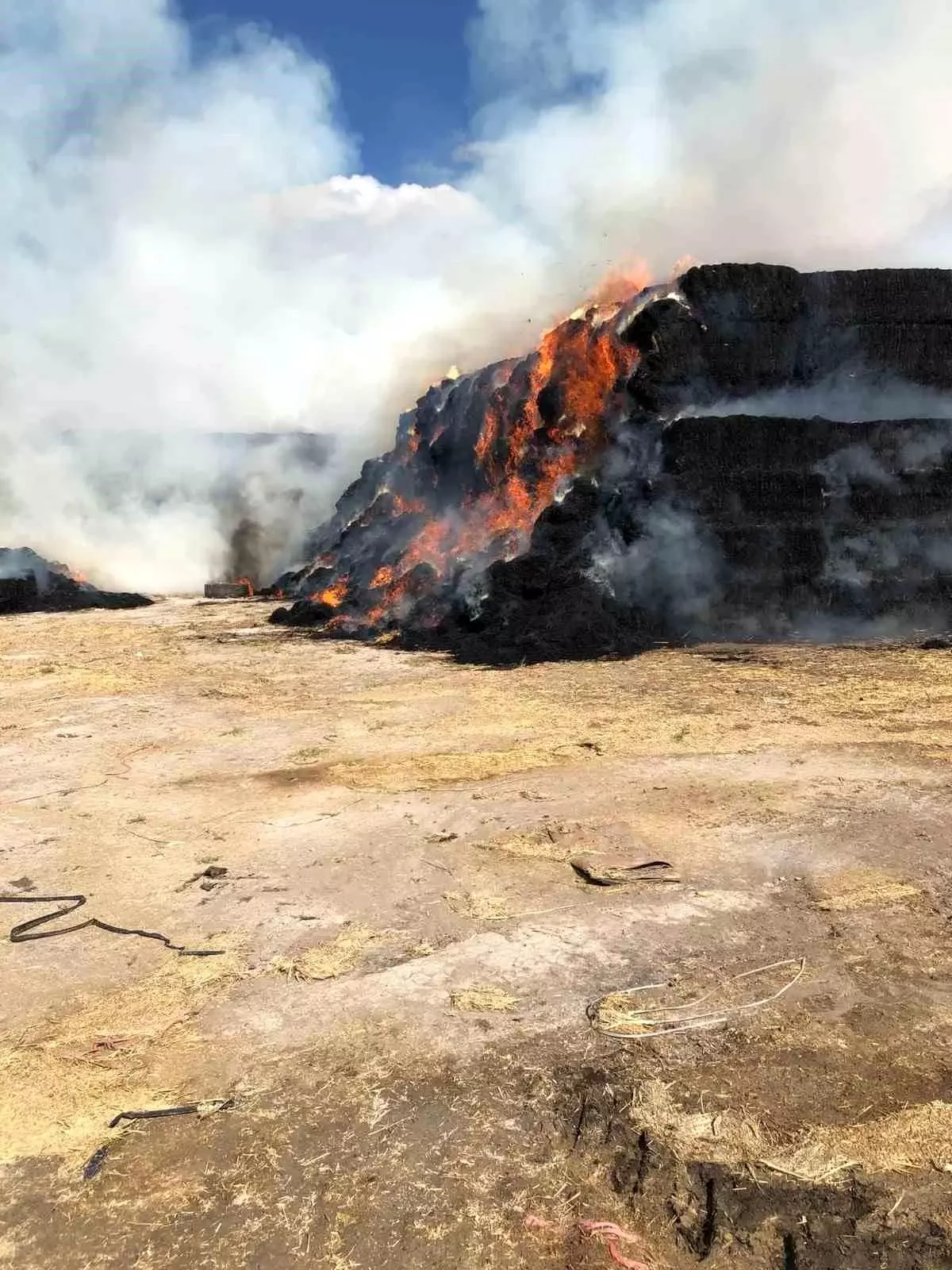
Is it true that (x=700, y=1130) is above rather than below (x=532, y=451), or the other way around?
below

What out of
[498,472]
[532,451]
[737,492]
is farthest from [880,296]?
[498,472]

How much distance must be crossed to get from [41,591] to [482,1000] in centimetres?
3307

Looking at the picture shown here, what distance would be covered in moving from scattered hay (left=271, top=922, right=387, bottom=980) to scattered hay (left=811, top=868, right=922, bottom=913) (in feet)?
11.2

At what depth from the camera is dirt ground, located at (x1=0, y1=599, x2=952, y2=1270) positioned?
3.46m

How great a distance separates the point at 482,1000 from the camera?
4.96m

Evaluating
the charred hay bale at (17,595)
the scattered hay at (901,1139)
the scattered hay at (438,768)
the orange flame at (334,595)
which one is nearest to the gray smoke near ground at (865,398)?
the orange flame at (334,595)

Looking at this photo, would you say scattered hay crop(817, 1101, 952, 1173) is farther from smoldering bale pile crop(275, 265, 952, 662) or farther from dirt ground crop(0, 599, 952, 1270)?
smoldering bale pile crop(275, 265, 952, 662)

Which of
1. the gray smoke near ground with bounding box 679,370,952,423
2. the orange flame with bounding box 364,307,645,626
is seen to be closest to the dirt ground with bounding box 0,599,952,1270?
the orange flame with bounding box 364,307,645,626

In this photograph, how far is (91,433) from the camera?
5172 cm

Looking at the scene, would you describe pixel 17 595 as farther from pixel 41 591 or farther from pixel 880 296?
pixel 880 296

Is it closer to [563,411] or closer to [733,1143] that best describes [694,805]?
[733,1143]

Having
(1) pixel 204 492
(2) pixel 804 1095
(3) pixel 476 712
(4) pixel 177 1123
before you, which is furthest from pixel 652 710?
(1) pixel 204 492

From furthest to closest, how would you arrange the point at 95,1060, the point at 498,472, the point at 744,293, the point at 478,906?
1. the point at 498,472
2. the point at 744,293
3. the point at 478,906
4. the point at 95,1060

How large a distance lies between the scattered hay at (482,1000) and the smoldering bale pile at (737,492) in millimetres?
12103
